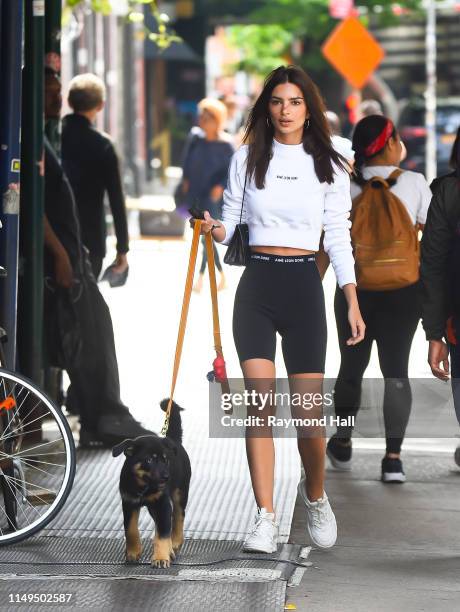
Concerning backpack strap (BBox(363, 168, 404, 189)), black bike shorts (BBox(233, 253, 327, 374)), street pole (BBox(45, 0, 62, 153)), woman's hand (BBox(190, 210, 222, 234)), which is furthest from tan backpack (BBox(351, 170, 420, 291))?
street pole (BBox(45, 0, 62, 153))

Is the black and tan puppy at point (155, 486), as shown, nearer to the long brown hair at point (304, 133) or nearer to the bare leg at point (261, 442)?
the bare leg at point (261, 442)

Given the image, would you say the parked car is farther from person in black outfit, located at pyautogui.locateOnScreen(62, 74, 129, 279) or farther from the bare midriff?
the bare midriff

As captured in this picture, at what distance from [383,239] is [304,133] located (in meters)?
1.41

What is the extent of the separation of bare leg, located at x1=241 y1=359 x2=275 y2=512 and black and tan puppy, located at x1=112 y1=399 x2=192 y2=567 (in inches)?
11.2

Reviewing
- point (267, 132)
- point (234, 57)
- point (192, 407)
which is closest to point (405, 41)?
point (234, 57)

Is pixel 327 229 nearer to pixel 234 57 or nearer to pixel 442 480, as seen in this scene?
pixel 442 480

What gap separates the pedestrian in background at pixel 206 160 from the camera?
1541cm

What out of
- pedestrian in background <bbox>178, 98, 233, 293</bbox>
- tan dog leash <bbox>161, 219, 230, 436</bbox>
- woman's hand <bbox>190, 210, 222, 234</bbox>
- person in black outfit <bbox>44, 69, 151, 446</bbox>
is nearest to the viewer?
woman's hand <bbox>190, 210, 222, 234</bbox>

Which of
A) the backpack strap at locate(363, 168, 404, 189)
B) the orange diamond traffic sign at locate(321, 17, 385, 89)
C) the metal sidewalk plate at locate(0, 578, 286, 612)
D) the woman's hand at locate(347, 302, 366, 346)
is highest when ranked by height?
the orange diamond traffic sign at locate(321, 17, 385, 89)

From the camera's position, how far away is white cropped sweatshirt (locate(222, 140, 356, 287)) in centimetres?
594

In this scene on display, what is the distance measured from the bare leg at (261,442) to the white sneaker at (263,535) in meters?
0.03

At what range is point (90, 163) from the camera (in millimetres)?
8820

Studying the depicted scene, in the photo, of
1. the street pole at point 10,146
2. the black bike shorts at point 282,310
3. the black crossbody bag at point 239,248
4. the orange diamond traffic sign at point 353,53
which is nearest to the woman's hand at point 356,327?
the black bike shorts at point 282,310

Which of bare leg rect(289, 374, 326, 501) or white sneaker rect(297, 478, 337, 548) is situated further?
white sneaker rect(297, 478, 337, 548)
